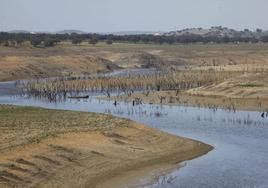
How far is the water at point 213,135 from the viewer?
26156 millimetres

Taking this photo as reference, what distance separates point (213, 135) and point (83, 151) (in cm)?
1200

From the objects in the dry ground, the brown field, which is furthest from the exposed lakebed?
the dry ground

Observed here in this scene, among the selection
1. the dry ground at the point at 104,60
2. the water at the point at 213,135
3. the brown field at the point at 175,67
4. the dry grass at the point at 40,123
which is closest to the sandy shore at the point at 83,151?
the dry grass at the point at 40,123

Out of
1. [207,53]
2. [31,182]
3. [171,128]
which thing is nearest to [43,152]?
[31,182]

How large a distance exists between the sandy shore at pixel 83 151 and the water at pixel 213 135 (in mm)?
1316

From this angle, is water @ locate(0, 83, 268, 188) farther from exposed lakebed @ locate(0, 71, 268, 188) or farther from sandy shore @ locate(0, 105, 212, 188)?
sandy shore @ locate(0, 105, 212, 188)

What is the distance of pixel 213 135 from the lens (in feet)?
124

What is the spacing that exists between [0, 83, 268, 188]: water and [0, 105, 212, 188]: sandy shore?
1.32 m

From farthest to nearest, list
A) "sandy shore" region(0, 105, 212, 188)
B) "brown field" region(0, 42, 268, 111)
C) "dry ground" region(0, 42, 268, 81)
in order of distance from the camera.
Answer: "dry ground" region(0, 42, 268, 81)
"brown field" region(0, 42, 268, 111)
"sandy shore" region(0, 105, 212, 188)

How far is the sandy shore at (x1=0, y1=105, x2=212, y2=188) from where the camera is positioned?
2420 cm

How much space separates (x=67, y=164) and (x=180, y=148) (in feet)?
27.8

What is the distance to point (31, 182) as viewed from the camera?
23.0 meters

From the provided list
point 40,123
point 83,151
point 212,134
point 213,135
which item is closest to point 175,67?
point 212,134

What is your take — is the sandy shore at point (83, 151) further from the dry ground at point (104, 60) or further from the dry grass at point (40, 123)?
the dry ground at point (104, 60)
